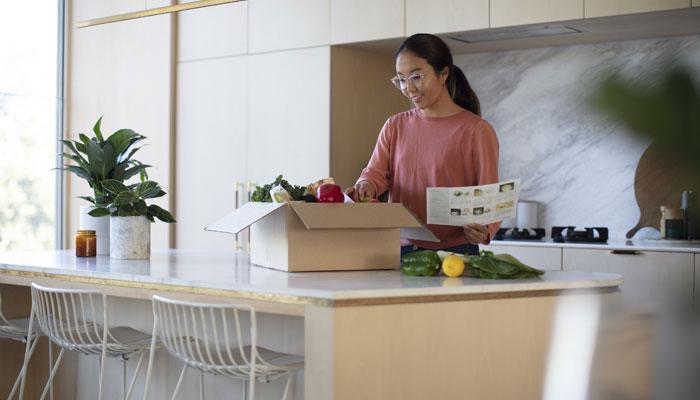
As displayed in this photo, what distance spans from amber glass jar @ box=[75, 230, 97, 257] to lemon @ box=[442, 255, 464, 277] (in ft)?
5.16

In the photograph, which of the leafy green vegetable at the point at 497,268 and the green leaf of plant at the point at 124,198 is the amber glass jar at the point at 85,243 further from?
the leafy green vegetable at the point at 497,268

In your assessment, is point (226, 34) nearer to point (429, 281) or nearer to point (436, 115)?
point (436, 115)

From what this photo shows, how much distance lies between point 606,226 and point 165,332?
9.71 ft

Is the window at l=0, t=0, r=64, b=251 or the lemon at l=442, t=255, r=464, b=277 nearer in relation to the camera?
the lemon at l=442, t=255, r=464, b=277

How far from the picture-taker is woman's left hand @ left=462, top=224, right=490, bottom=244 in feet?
9.16

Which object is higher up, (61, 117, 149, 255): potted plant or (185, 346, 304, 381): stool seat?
(61, 117, 149, 255): potted plant

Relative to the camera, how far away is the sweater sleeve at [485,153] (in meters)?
2.93

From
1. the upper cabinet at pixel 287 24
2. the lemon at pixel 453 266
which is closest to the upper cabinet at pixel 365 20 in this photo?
the upper cabinet at pixel 287 24

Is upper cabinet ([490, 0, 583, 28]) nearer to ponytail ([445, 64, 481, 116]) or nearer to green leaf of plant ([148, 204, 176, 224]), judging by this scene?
ponytail ([445, 64, 481, 116])

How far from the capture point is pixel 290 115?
17.2ft

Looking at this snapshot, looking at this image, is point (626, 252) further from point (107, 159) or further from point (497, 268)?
point (107, 159)

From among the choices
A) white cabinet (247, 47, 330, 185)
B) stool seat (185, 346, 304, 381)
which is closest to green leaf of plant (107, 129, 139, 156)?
stool seat (185, 346, 304, 381)

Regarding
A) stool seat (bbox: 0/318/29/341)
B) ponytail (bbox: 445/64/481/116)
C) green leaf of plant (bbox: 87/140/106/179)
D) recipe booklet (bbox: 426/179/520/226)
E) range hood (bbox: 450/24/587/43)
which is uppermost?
range hood (bbox: 450/24/587/43)

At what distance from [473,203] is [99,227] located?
1616mm
